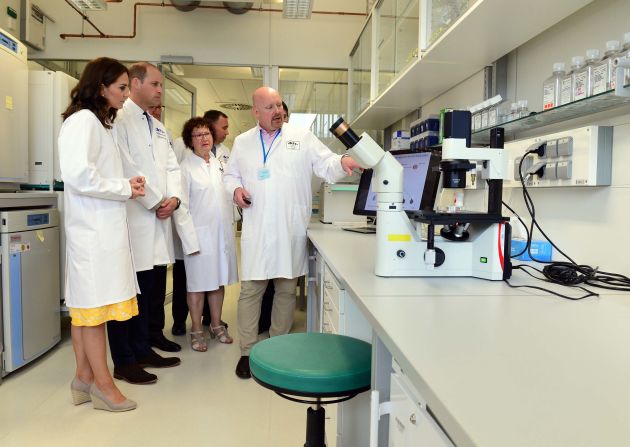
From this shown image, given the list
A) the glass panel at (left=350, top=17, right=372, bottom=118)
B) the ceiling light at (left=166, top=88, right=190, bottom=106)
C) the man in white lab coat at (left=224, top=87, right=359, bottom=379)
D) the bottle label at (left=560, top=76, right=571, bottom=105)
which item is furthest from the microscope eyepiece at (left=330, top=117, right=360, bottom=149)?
the ceiling light at (left=166, top=88, right=190, bottom=106)

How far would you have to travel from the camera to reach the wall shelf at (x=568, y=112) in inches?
47.9

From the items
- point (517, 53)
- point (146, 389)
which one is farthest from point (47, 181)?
point (517, 53)

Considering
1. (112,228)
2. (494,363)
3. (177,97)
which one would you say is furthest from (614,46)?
(177,97)

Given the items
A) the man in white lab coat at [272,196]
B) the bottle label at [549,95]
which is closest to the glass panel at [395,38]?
the man in white lab coat at [272,196]

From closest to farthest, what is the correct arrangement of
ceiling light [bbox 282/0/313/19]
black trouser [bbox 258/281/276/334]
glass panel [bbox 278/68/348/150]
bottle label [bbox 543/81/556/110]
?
bottle label [bbox 543/81/556/110] < black trouser [bbox 258/281/276/334] < ceiling light [bbox 282/0/313/19] < glass panel [bbox 278/68/348/150]

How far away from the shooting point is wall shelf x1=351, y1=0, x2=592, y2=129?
1469mm

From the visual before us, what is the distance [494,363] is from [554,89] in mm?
1158

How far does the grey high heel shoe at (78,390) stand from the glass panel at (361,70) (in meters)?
2.48

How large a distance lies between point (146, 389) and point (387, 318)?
1836mm

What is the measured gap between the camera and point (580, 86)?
131cm

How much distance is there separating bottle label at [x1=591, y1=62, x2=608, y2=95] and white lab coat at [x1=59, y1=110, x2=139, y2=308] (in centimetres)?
165

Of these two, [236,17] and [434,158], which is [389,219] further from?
[236,17]

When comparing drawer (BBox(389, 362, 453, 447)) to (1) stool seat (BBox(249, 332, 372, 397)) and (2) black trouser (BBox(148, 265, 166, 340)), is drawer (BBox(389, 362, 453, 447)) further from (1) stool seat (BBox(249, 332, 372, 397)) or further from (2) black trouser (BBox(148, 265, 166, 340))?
(2) black trouser (BBox(148, 265, 166, 340))

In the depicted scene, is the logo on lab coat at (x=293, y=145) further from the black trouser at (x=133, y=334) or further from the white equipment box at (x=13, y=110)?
the white equipment box at (x=13, y=110)
